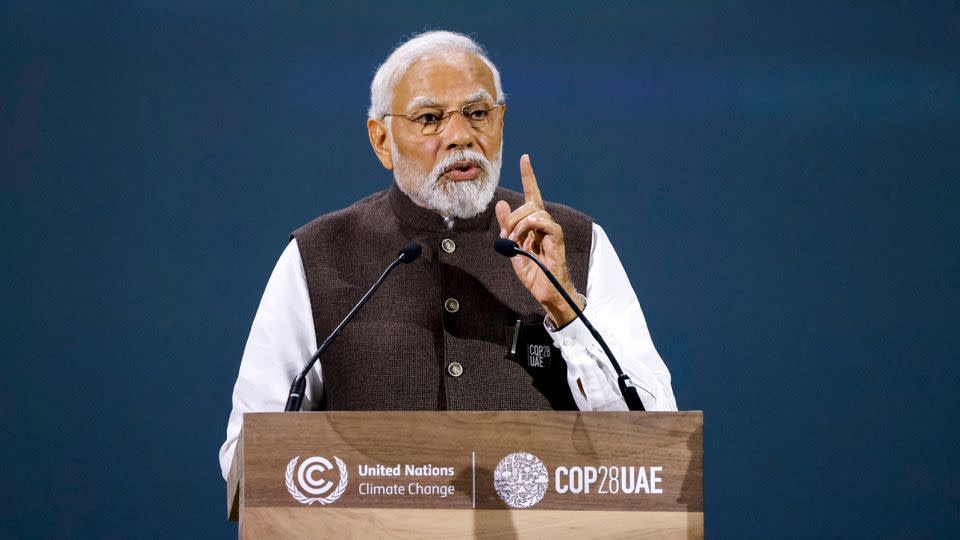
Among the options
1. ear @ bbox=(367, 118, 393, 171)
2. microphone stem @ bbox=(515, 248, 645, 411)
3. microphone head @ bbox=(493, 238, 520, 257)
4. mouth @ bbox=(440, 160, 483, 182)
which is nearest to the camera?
microphone stem @ bbox=(515, 248, 645, 411)

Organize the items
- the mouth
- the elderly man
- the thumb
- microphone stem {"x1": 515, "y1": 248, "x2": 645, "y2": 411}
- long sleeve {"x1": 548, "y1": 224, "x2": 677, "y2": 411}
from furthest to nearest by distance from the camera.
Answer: the mouth, the elderly man, the thumb, long sleeve {"x1": 548, "y1": 224, "x2": 677, "y2": 411}, microphone stem {"x1": 515, "y1": 248, "x2": 645, "y2": 411}

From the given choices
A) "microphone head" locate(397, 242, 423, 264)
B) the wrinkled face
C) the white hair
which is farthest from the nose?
"microphone head" locate(397, 242, 423, 264)

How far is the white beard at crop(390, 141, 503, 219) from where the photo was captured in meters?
2.35

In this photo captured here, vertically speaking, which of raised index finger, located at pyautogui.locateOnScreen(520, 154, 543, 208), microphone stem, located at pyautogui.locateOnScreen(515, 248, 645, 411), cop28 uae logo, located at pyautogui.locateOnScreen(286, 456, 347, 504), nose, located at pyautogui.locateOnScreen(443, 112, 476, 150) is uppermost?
nose, located at pyautogui.locateOnScreen(443, 112, 476, 150)

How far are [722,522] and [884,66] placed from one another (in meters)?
1.35

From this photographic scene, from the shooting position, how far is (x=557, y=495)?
57.7 inches

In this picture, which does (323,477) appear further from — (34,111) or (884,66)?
(884,66)

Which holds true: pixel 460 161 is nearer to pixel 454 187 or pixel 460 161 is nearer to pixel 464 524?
pixel 454 187

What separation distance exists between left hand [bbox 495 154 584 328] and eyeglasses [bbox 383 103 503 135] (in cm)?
30

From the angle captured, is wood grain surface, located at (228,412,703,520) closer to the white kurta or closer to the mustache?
the white kurta

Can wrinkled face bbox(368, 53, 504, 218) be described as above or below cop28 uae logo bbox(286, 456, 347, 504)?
above

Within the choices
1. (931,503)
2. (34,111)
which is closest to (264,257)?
(34,111)

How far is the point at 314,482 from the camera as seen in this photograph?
1476mm

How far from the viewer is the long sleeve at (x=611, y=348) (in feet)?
6.58
